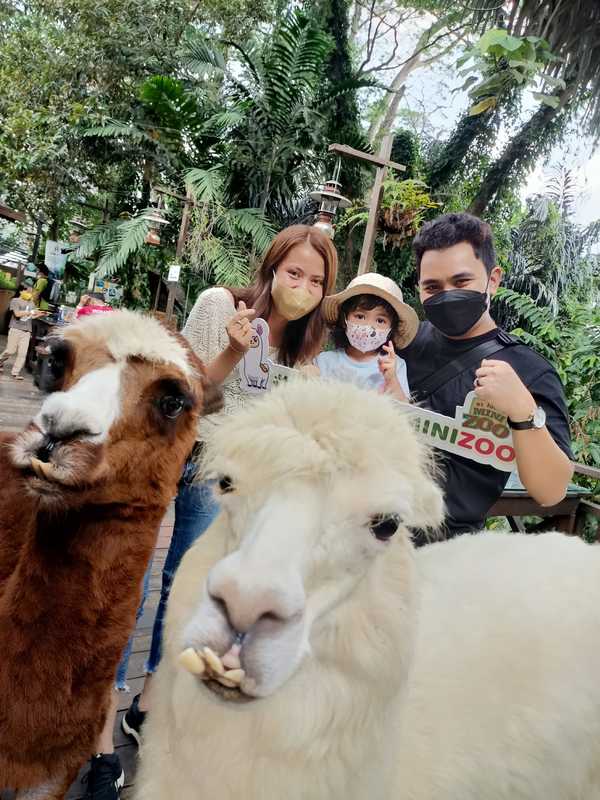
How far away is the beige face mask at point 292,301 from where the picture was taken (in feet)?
5.51

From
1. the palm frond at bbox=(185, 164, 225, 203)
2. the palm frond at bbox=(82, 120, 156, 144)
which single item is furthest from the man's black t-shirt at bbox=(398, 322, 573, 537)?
the palm frond at bbox=(82, 120, 156, 144)

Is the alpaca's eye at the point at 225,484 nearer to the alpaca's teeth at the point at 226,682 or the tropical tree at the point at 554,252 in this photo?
the alpaca's teeth at the point at 226,682

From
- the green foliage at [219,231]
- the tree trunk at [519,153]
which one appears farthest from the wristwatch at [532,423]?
the tree trunk at [519,153]

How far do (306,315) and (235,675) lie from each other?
3.93 ft

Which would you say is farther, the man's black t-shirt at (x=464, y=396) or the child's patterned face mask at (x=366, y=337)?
the child's patterned face mask at (x=366, y=337)

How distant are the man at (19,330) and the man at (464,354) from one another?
8.14 metres

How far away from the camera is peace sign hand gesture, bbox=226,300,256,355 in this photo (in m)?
1.55

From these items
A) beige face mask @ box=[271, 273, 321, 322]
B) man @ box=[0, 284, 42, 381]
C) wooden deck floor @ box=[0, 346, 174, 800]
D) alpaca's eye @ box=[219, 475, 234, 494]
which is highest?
beige face mask @ box=[271, 273, 321, 322]

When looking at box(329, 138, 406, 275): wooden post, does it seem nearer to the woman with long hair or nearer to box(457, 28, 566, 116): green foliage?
box(457, 28, 566, 116): green foliage

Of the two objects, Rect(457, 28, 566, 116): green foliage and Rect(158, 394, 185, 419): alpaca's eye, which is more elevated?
Rect(457, 28, 566, 116): green foliage

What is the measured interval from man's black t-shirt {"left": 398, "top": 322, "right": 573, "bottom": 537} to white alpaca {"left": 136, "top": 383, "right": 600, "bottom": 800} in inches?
18.5

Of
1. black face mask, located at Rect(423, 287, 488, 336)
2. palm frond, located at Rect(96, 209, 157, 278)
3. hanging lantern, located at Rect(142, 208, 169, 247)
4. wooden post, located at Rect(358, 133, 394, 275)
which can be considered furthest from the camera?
palm frond, located at Rect(96, 209, 157, 278)

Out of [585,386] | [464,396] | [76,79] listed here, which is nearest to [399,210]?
[585,386]

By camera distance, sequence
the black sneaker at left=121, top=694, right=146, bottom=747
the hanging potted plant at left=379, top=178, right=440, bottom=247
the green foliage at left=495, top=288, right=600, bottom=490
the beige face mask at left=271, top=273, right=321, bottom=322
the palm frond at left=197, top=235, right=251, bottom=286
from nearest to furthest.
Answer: the beige face mask at left=271, top=273, right=321, bottom=322 → the black sneaker at left=121, top=694, right=146, bottom=747 → the green foliage at left=495, top=288, right=600, bottom=490 → the hanging potted plant at left=379, top=178, right=440, bottom=247 → the palm frond at left=197, top=235, right=251, bottom=286
